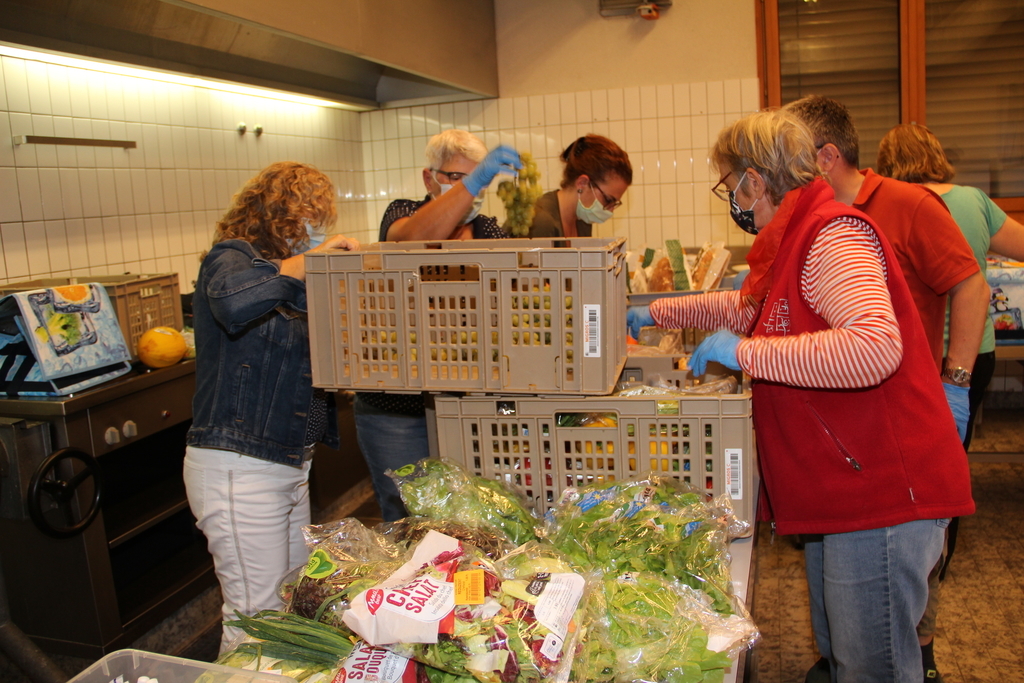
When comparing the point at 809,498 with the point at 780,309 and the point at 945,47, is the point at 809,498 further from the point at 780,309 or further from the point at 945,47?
the point at 945,47

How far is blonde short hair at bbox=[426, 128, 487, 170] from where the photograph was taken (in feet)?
7.75

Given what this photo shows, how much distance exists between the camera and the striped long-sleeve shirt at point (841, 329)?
1.32m

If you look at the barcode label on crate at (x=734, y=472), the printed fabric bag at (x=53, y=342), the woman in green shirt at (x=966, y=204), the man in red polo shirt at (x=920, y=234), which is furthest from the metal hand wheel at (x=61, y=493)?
the woman in green shirt at (x=966, y=204)

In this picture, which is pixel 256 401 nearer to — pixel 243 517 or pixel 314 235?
pixel 243 517

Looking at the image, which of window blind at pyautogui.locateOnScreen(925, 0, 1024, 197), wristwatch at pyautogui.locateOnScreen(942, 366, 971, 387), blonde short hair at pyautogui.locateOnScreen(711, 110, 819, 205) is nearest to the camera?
blonde short hair at pyautogui.locateOnScreen(711, 110, 819, 205)

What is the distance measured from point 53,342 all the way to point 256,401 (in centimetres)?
85

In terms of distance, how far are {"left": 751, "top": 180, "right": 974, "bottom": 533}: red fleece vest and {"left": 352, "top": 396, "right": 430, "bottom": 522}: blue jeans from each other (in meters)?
1.00

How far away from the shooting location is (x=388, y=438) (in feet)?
7.02

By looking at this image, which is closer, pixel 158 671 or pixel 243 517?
pixel 158 671

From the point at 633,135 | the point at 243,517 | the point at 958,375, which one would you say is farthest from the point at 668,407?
the point at 633,135

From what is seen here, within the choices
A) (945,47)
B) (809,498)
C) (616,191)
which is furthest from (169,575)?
(945,47)

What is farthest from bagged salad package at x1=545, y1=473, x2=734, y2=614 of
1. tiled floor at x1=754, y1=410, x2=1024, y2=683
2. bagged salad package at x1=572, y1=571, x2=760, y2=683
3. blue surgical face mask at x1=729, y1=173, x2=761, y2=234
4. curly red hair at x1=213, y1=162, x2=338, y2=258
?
tiled floor at x1=754, y1=410, x2=1024, y2=683

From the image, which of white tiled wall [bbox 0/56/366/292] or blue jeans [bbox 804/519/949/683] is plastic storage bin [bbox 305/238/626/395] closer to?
blue jeans [bbox 804/519/949/683]

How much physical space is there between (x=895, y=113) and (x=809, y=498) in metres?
3.94
